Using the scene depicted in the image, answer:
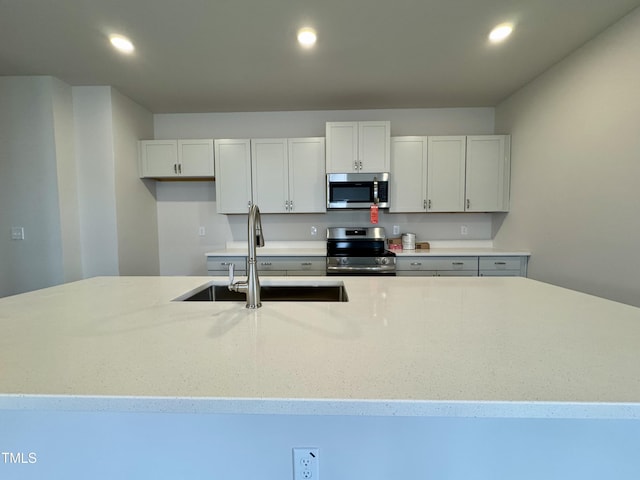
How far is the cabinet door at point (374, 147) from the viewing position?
118 inches

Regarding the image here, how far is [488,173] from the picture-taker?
3072mm

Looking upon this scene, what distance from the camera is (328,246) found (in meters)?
3.26

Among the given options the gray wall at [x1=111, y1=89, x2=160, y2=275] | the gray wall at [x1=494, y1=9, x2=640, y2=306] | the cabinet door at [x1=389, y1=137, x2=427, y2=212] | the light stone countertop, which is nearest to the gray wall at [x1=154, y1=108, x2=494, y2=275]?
the gray wall at [x1=111, y1=89, x2=160, y2=275]

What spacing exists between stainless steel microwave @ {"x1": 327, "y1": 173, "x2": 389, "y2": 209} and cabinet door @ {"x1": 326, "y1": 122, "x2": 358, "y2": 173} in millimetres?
86

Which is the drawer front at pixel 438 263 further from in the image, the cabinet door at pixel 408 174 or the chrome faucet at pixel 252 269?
the chrome faucet at pixel 252 269

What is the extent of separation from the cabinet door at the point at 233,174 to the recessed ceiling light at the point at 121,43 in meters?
1.08

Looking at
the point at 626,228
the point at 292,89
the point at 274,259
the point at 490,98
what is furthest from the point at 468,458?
the point at 490,98

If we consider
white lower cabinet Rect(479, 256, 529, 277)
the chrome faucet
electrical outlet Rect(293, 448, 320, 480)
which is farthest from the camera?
white lower cabinet Rect(479, 256, 529, 277)

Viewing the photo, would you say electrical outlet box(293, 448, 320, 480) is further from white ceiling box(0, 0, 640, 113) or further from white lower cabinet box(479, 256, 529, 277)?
white lower cabinet box(479, 256, 529, 277)

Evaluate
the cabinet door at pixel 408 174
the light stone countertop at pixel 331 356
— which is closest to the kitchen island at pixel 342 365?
the light stone countertop at pixel 331 356

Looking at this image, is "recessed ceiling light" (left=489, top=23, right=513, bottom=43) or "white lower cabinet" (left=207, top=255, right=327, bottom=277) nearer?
"recessed ceiling light" (left=489, top=23, right=513, bottom=43)

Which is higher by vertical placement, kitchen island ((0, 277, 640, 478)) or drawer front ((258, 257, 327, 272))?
kitchen island ((0, 277, 640, 478))

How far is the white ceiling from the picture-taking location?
5.86ft

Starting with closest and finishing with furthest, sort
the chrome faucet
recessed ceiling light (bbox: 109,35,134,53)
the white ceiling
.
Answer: the chrome faucet → the white ceiling → recessed ceiling light (bbox: 109,35,134,53)
